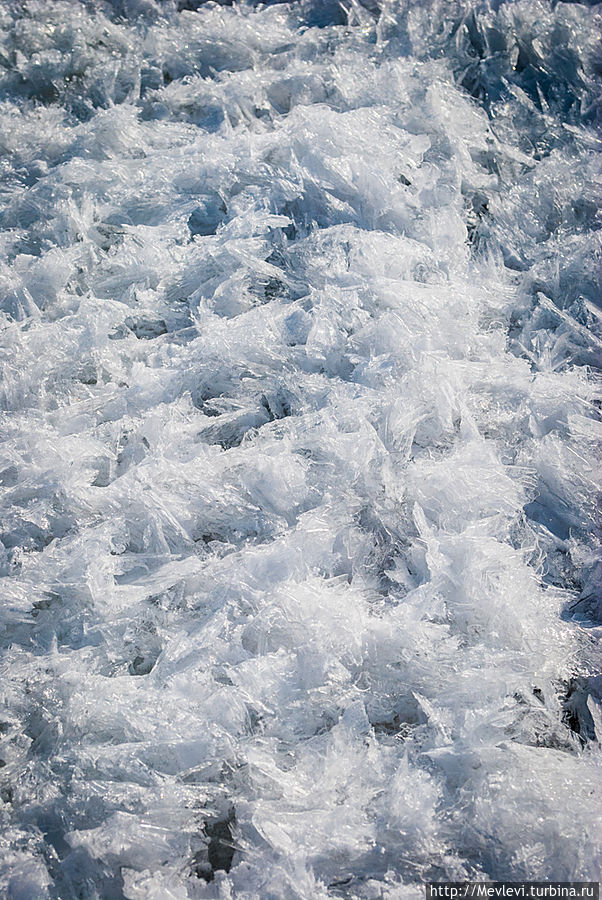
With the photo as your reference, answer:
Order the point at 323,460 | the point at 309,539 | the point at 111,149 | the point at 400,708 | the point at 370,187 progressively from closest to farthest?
the point at 400,708, the point at 309,539, the point at 323,460, the point at 370,187, the point at 111,149

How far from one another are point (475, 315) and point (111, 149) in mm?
1786

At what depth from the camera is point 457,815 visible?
148cm

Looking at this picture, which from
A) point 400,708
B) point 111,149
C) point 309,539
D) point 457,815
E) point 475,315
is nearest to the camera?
point 457,815

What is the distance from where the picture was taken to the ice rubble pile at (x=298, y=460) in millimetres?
1492

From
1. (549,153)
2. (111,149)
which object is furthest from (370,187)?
(111,149)

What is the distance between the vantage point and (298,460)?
6.66ft

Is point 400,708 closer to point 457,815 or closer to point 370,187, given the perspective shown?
point 457,815

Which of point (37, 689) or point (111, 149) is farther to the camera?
point (111, 149)

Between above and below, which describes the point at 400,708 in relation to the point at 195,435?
below

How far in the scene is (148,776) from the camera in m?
1.53

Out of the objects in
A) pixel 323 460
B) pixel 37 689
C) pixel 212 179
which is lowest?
pixel 37 689

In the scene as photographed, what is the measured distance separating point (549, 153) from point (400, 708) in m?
2.58

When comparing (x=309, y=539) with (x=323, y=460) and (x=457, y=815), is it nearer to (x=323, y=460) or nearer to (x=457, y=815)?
(x=323, y=460)

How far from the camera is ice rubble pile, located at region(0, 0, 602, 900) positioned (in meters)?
1.49
